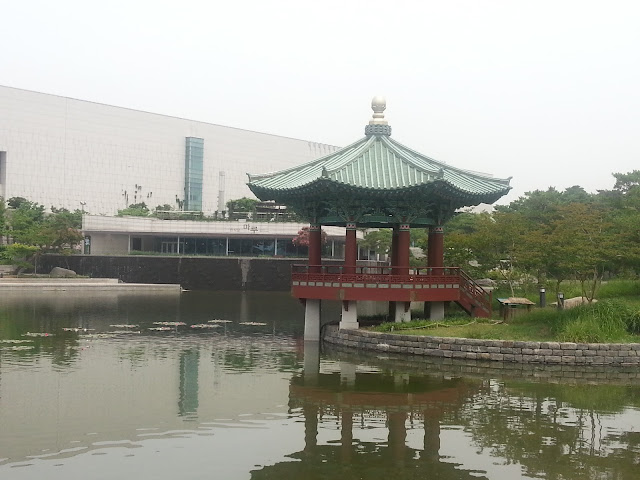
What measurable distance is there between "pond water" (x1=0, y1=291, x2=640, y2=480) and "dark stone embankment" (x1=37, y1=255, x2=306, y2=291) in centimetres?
3818

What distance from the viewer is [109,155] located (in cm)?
10269

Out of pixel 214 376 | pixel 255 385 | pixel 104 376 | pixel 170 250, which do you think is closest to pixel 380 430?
pixel 255 385

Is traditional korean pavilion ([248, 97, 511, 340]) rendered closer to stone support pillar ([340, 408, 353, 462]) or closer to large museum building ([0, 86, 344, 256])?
stone support pillar ([340, 408, 353, 462])

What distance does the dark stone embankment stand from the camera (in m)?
72.2

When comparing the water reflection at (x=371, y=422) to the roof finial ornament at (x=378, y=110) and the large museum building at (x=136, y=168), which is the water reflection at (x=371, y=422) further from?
the large museum building at (x=136, y=168)

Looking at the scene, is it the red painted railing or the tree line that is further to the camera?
the tree line

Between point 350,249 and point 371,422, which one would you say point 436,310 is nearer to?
point 350,249

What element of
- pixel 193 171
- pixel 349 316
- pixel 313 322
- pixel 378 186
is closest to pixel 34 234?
pixel 193 171

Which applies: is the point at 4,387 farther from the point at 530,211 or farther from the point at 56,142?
the point at 56,142

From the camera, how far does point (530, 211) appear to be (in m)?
68.9

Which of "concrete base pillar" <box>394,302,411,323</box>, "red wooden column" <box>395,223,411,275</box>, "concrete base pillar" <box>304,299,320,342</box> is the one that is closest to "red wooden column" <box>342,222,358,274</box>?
"red wooden column" <box>395,223,411,275</box>

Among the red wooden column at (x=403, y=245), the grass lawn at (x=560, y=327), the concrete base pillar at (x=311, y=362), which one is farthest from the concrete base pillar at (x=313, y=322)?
the red wooden column at (x=403, y=245)

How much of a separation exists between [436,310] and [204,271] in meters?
41.6

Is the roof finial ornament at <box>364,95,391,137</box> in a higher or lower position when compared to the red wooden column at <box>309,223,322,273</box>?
higher
